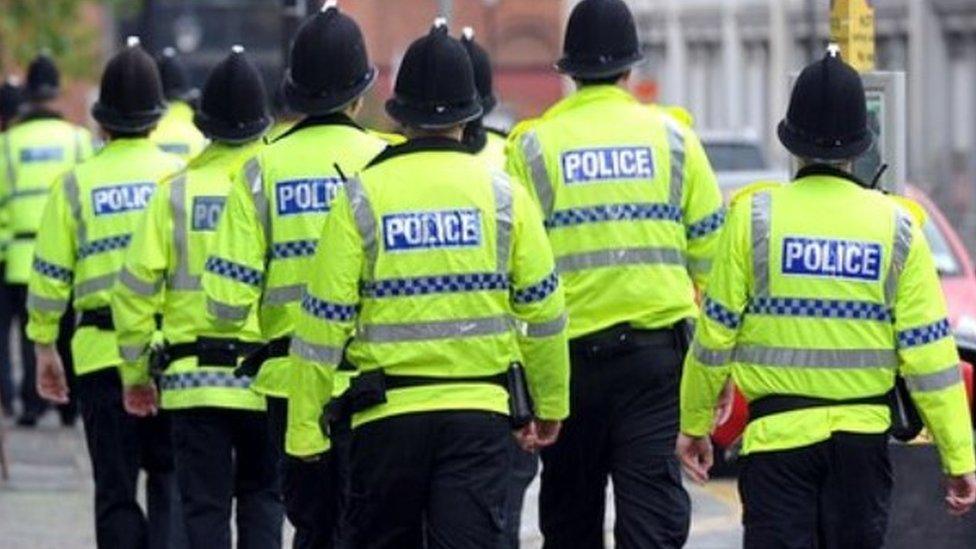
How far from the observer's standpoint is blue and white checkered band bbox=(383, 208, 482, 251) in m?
9.03

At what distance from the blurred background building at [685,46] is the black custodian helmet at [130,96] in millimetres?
14736

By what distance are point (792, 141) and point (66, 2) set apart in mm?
21738

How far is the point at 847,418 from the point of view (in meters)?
9.10

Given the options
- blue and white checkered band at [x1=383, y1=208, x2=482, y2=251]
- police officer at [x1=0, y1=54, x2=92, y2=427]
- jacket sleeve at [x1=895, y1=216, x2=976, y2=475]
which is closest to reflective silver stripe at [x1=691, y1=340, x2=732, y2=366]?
jacket sleeve at [x1=895, y1=216, x2=976, y2=475]

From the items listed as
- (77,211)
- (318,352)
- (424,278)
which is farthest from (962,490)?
(77,211)

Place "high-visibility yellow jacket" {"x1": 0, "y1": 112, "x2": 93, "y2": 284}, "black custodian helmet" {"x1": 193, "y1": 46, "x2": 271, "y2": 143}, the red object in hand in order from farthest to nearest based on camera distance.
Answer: "high-visibility yellow jacket" {"x1": 0, "y1": 112, "x2": 93, "y2": 284}
the red object in hand
"black custodian helmet" {"x1": 193, "y1": 46, "x2": 271, "y2": 143}

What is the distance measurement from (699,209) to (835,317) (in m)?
1.57

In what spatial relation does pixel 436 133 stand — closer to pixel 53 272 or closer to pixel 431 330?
pixel 431 330

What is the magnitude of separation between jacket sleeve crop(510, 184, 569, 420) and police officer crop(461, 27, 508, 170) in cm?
279

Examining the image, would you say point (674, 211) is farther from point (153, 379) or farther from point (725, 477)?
point (725, 477)

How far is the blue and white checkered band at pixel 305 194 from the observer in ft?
34.4

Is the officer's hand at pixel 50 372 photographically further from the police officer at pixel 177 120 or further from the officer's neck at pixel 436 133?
the police officer at pixel 177 120

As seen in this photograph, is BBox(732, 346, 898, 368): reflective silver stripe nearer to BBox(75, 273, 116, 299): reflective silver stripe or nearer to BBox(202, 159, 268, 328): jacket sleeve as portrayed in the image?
BBox(202, 159, 268, 328): jacket sleeve

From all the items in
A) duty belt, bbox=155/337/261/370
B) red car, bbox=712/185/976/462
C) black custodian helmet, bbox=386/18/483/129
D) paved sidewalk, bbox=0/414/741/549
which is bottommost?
paved sidewalk, bbox=0/414/741/549
